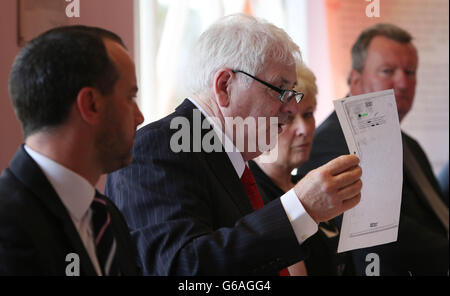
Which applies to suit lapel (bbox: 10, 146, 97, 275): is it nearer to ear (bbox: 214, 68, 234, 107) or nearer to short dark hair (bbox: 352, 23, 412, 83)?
ear (bbox: 214, 68, 234, 107)

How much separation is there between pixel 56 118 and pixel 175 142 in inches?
16.6

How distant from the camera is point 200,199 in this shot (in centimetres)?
137

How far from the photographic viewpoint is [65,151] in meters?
1.01

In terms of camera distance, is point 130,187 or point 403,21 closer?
point 130,187

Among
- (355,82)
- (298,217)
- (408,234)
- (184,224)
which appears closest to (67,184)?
(184,224)

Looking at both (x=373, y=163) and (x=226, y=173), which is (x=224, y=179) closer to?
(x=226, y=173)

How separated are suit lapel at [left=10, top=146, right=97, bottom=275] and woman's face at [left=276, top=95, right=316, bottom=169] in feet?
4.34

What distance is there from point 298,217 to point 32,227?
0.58 meters

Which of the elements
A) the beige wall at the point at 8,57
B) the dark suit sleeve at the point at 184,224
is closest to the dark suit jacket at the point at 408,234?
the dark suit sleeve at the point at 184,224

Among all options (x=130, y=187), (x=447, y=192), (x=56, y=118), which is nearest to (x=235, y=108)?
(x=130, y=187)

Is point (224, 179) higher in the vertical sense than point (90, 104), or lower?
lower

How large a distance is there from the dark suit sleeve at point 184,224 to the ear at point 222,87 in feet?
0.65

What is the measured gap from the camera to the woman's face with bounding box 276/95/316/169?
2.24 m
